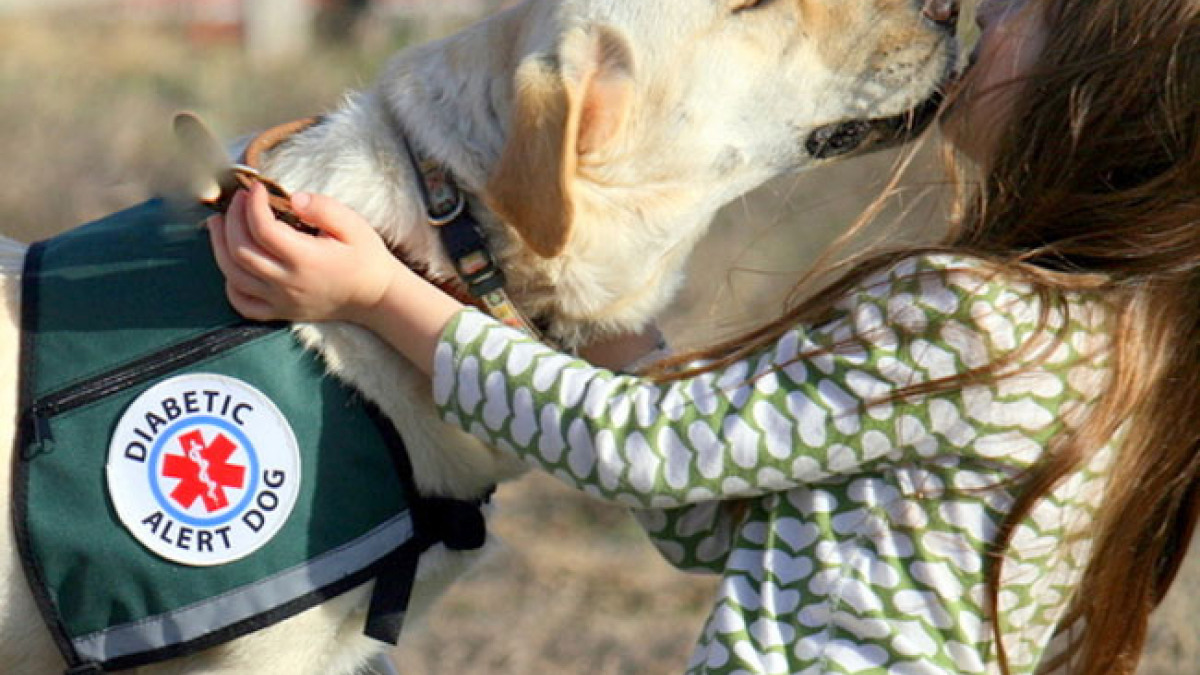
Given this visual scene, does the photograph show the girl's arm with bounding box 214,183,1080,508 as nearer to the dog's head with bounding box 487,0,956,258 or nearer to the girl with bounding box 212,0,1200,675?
the girl with bounding box 212,0,1200,675

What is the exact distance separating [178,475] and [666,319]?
3.12 metres

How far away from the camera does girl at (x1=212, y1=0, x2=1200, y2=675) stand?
200 centimetres

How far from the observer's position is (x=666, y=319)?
4996 millimetres

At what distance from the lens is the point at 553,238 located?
2.07 meters

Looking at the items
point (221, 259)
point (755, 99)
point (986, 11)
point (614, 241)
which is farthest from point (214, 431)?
point (986, 11)

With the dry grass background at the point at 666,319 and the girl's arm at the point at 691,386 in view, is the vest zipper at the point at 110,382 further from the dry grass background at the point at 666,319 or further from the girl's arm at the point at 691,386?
the dry grass background at the point at 666,319

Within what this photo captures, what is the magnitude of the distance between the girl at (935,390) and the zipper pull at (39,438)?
0.31 meters

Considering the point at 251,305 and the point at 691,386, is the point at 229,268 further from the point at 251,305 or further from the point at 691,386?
the point at 691,386

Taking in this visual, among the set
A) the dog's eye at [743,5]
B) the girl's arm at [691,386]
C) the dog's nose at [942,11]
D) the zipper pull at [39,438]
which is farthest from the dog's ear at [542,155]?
the zipper pull at [39,438]

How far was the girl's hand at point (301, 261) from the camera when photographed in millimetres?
2012

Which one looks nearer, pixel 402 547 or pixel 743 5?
pixel 402 547

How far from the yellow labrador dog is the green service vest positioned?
0.06 m

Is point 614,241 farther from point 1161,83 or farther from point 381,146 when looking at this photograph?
point 1161,83

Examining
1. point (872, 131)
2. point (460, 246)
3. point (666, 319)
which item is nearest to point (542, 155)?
point (460, 246)
